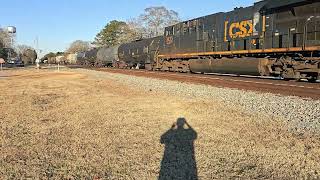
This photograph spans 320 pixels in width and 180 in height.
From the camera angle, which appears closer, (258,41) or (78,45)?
(258,41)

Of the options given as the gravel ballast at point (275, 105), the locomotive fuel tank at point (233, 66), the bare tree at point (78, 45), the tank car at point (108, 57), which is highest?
the bare tree at point (78, 45)

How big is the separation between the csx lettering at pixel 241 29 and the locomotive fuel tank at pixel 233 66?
138cm

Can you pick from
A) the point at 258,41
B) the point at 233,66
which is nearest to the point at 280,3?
the point at 258,41

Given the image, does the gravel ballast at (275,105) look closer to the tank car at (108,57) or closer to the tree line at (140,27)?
the tank car at (108,57)

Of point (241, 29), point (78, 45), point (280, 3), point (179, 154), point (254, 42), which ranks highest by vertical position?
point (78, 45)

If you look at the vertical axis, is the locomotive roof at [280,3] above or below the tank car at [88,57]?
above

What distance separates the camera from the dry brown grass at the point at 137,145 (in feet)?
15.9

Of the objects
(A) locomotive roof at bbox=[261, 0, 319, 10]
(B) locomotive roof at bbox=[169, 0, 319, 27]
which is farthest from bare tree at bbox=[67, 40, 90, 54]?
(A) locomotive roof at bbox=[261, 0, 319, 10]

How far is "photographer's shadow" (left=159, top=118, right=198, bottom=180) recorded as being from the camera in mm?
4715

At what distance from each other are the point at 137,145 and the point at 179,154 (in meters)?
0.88

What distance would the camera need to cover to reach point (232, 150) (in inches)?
228

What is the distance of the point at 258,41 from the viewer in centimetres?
1862

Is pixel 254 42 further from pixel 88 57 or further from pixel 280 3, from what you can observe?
pixel 88 57

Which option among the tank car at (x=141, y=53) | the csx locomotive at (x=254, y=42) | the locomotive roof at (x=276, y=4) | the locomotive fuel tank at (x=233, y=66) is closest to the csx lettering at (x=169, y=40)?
the csx locomotive at (x=254, y=42)
